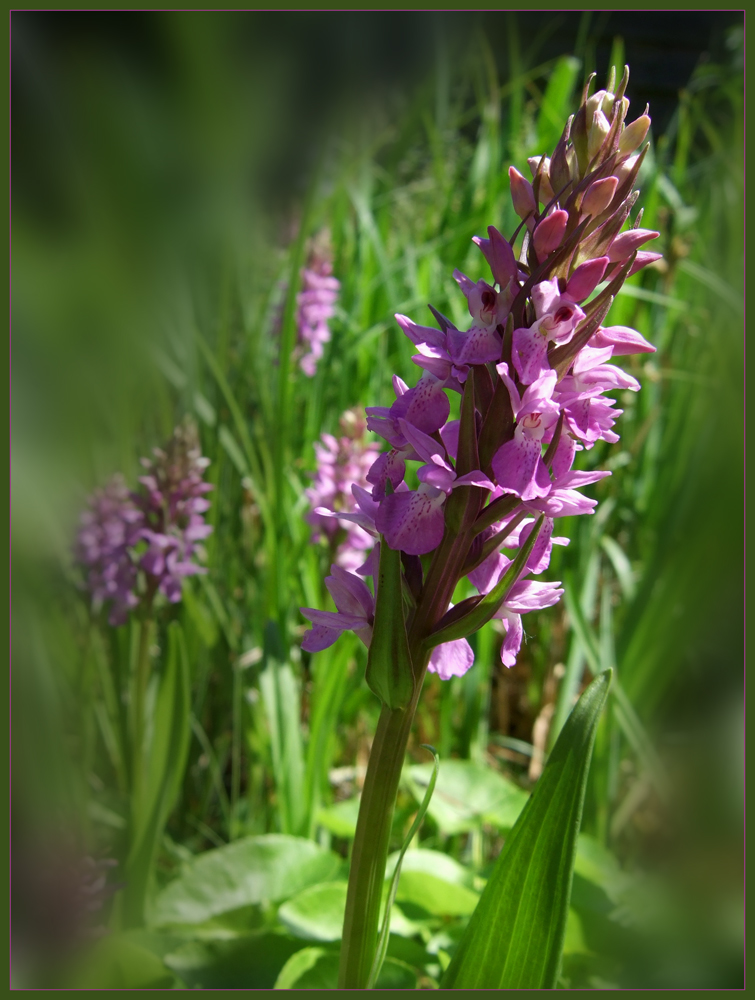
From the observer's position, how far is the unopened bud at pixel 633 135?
552 mm

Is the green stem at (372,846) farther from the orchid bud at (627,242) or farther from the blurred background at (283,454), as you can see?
the orchid bud at (627,242)

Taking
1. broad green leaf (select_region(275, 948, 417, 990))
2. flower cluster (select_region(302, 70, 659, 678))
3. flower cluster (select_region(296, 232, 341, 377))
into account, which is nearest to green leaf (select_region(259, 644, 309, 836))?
broad green leaf (select_region(275, 948, 417, 990))

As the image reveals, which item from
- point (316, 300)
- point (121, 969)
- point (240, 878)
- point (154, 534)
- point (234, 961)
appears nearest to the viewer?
point (121, 969)

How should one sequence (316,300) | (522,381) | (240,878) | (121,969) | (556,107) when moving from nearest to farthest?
(522,381)
(121,969)
(240,878)
(556,107)
(316,300)

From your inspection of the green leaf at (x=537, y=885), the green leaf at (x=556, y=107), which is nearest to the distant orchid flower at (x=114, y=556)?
the green leaf at (x=537, y=885)

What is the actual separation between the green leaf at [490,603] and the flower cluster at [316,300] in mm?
1677

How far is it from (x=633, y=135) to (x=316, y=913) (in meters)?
0.87

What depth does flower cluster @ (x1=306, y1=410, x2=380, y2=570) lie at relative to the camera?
152cm

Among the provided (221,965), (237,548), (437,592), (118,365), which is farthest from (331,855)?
(118,365)

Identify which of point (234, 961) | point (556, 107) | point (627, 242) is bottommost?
point (234, 961)

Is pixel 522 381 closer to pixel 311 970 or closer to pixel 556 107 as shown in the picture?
pixel 311 970

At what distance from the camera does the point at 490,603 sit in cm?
56

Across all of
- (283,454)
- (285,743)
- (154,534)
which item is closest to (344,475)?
(283,454)

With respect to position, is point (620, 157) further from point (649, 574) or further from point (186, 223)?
point (649, 574)
